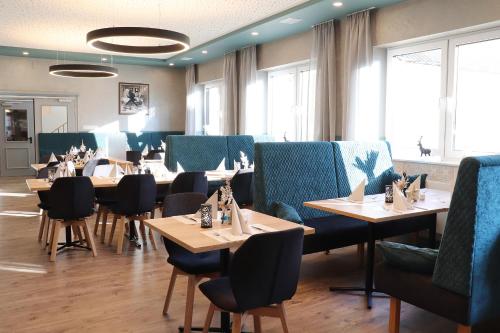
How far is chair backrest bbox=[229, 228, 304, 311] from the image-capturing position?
2.07 metres

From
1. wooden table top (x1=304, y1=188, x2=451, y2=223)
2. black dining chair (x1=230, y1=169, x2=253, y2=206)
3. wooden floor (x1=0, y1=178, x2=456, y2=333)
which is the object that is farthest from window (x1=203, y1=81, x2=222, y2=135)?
wooden table top (x1=304, y1=188, x2=451, y2=223)

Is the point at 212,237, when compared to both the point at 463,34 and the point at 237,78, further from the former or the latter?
the point at 237,78

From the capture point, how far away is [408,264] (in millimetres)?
2617

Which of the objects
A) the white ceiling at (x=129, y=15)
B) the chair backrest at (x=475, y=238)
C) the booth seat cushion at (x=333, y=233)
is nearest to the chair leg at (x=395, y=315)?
the chair backrest at (x=475, y=238)

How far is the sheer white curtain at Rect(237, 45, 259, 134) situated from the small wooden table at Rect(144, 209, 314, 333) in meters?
5.85

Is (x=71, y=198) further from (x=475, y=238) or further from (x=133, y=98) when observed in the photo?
(x=133, y=98)

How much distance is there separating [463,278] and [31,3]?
6.78m

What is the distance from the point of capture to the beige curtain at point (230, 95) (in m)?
9.25

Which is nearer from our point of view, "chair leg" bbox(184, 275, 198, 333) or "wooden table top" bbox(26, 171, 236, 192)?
"chair leg" bbox(184, 275, 198, 333)

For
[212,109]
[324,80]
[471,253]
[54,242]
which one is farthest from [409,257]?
[212,109]

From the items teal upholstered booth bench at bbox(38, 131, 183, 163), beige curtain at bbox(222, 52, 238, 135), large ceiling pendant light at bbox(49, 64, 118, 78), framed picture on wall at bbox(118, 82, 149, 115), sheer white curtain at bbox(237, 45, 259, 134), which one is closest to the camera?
large ceiling pendant light at bbox(49, 64, 118, 78)

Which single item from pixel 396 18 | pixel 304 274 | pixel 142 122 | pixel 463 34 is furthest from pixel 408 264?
pixel 142 122

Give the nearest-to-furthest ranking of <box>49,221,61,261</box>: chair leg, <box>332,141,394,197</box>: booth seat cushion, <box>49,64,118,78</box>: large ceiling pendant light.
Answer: <box>49,221,61,261</box>: chair leg
<box>332,141,394,197</box>: booth seat cushion
<box>49,64,118,78</box>: large ceiling pendant light

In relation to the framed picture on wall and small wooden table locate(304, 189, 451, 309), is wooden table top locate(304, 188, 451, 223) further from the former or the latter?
the framed picture on wall
